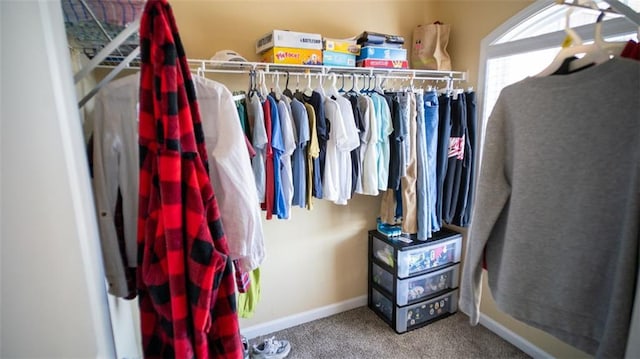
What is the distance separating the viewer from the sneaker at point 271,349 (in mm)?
1932

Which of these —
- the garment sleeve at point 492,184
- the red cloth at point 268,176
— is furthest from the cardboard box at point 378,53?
the garment sleeve at point 492,184

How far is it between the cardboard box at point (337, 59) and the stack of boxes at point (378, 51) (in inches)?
2.8

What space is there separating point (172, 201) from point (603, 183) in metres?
1.08

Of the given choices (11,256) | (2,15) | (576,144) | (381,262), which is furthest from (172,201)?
(381,262)

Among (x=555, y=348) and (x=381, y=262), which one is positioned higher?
(x=381, y=262)

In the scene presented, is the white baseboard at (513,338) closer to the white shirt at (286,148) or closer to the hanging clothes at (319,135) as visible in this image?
the hanging clothes at (319,135)

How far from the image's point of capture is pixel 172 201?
69 centimetres

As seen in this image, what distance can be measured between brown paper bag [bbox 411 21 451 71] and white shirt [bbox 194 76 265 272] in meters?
1.80

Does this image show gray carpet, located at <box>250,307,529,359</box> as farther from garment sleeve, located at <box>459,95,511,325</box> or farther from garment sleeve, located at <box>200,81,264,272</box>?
garment sleeve, located at <box>200,81,264,272</box>

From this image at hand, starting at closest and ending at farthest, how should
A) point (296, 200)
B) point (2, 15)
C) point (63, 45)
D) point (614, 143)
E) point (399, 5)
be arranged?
point (2, 15), point (63, 45), point (614, 143), point (296, 200), point (399, 5)

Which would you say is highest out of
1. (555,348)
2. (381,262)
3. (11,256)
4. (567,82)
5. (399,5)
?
(399,5)

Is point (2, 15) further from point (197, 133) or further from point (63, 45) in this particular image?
point (197, 133)

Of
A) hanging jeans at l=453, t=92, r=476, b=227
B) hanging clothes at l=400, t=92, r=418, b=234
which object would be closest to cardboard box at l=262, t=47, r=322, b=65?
hanging clothes at l=400, t=92, r=418, b=234

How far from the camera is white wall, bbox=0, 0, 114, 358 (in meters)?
0.57
